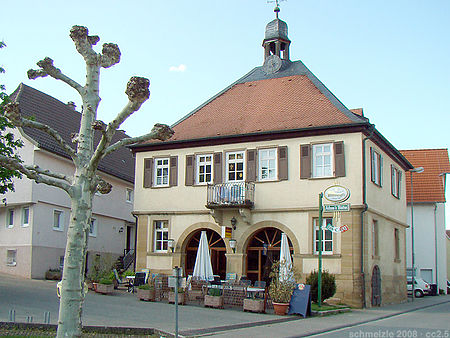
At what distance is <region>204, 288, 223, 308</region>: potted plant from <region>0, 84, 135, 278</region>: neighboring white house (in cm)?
1189

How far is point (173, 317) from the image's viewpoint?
1691cm

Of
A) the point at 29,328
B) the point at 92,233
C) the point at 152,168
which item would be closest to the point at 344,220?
the point at 152,168

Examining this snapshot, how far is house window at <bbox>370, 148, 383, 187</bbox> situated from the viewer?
25.3 metres

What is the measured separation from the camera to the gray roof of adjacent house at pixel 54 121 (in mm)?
30859

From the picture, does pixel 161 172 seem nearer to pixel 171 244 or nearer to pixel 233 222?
pixel 171 244

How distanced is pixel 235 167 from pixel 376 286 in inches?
320

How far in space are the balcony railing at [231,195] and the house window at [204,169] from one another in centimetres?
94

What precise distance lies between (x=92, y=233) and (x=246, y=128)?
1340cm

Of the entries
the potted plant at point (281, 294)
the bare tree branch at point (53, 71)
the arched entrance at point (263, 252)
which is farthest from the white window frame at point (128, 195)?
the bare tree branch at point (53, 71)

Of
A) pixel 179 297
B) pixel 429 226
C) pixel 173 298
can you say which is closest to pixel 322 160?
pixel 179 297

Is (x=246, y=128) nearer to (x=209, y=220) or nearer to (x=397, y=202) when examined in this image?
(x=209, y=220)

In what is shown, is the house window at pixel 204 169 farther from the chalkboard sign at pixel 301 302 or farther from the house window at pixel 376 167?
the chalkboard sign at pixel 301 302

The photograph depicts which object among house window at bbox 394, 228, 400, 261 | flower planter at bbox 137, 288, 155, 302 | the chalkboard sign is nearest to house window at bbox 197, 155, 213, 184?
flower planter at bbox 137, 288, 155, 302

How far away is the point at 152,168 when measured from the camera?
28.7 m
